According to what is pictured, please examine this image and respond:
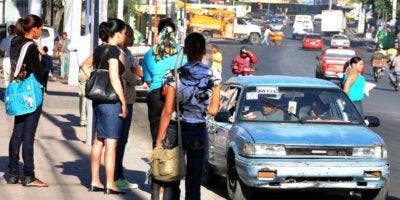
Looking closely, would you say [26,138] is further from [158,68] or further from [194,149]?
[194,149]

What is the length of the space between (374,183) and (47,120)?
33.1 ft

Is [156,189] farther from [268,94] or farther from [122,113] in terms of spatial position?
[268,94]

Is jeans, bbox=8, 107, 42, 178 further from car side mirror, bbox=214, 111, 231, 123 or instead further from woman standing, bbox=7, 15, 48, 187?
car side mirror, bbox=214, 111, 231, 123

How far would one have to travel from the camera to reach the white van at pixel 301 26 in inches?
4471

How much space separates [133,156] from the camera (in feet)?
47.6

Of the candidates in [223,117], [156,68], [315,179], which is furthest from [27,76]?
[315,179]

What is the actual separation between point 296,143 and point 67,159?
382 centimetres

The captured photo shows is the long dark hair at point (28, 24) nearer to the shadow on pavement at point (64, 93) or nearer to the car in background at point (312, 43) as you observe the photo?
the shadow on pavement at point (64, 93)

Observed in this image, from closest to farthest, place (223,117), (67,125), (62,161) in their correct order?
(223,117) < (62,161) < (67,125)

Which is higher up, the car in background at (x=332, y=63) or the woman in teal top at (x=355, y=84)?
the woman in teal top at (x=355, y=84)

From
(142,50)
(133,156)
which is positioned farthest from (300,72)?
(133,156)

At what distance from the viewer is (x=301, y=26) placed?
11569 cm

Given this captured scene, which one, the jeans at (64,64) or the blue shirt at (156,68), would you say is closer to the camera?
the blue shirt at (156,68)

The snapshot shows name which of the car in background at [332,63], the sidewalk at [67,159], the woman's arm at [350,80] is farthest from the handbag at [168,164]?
the car in background at [332,63]
